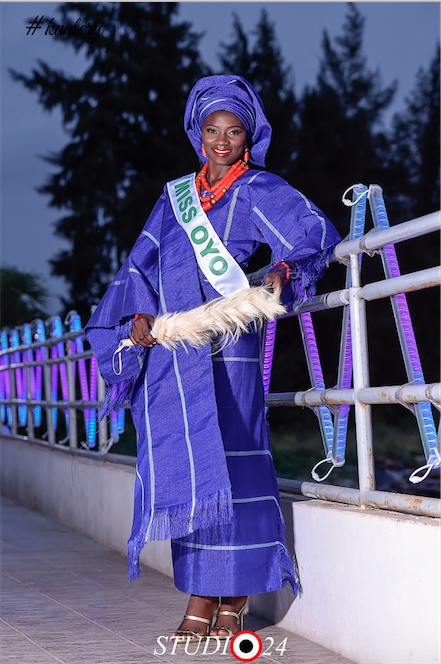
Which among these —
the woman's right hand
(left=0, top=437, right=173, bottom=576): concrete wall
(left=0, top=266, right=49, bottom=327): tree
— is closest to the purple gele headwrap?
the woman's right hand

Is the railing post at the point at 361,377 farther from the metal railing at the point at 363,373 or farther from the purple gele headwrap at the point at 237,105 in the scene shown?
the purple gele headwrap at the point at 237,105

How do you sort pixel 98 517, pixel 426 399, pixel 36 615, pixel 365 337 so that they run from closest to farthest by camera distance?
pixel 426 399 < pixel 365 337 < pixel 36 615 < pixel 98 517

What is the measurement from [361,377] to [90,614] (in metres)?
1.46

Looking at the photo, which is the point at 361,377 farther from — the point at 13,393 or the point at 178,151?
the point at 178,151

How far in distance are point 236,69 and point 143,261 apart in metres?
25.5

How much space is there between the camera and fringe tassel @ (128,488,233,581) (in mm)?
3211

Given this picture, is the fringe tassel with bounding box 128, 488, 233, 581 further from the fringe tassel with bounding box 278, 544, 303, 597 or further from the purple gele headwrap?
the purple gele headwrap

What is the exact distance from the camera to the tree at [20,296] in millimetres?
18844

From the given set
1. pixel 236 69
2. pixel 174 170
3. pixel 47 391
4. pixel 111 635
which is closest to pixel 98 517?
pixel 47 391

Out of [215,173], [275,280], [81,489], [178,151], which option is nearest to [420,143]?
[178,151]

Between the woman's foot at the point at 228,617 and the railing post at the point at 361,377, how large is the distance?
22.6 inches

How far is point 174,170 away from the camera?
25.7 meters

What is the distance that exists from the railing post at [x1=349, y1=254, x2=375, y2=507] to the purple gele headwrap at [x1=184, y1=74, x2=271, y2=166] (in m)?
0.57

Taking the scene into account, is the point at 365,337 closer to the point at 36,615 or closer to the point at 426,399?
the point at 426,399
